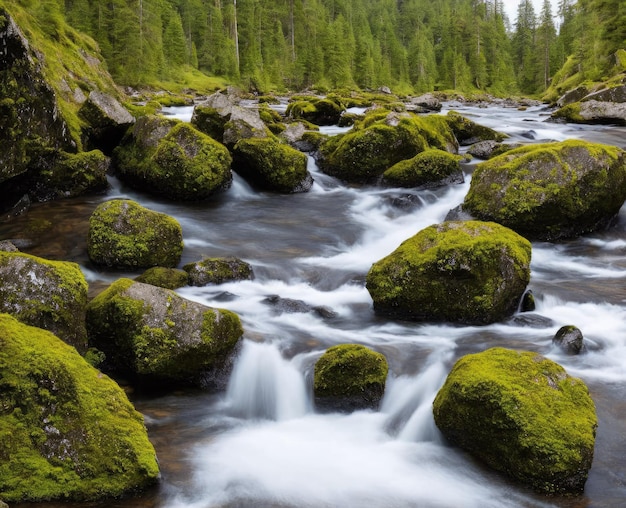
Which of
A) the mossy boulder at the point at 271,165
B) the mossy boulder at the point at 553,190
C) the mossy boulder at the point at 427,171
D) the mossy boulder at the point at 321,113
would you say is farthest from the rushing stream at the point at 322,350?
the mossy boulder at the point at 321,113

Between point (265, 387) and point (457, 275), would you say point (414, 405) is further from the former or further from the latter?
point (457, 275)

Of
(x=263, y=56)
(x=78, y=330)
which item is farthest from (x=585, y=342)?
(x=263, y=56)

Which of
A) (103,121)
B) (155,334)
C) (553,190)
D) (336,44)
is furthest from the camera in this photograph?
(336,44)

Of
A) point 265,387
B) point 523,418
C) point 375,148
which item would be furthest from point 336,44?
point 523,418

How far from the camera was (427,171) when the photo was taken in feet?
48.9

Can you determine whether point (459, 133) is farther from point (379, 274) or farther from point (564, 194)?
point (379, 274)

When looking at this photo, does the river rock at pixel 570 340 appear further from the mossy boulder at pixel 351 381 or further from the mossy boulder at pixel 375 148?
the mossy boulder at pixel 375 148

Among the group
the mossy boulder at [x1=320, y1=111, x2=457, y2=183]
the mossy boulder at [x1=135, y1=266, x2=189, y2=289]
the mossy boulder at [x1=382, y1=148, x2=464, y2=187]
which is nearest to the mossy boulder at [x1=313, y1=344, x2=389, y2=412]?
the mossy boulder at [x1=135, y1=266, x2=189, y2=289]

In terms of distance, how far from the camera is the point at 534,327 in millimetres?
7828

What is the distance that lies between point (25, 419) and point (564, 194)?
33.4 feet

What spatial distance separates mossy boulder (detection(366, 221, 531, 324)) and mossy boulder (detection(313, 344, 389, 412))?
2.09m

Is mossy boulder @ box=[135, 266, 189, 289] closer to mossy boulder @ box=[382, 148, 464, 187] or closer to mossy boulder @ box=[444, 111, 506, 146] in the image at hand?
mossy boulder @ box=[382, 148, 464, 187]

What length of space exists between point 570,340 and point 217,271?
5.28 meters

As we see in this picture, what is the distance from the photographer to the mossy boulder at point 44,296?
17.9ft
